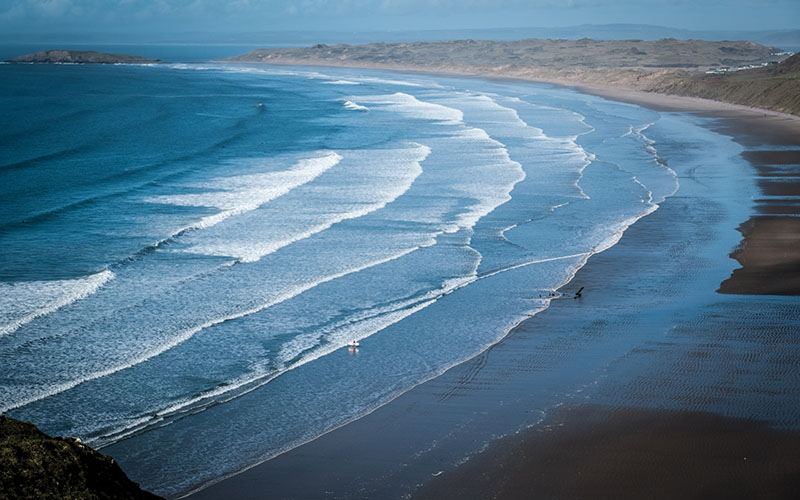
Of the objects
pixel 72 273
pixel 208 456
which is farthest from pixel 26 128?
pixel 208 456

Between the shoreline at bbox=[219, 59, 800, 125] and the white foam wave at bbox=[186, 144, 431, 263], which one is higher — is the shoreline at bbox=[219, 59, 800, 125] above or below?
above

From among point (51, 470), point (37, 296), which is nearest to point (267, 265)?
point (37, 296)

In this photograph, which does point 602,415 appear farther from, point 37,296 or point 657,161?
point 657,161

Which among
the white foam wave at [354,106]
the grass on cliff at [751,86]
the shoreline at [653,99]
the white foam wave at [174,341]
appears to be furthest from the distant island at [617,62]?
the white foam wave at [174,341]

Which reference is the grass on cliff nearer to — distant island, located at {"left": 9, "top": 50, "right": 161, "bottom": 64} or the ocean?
the ocean

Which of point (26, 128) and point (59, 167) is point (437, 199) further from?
point (26, 128)

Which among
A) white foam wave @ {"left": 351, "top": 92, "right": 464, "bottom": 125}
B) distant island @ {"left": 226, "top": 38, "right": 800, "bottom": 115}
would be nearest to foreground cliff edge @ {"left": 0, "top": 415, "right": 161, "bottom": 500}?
white foam wave @ {"left": 351, "top": 92, "right": 464, "bottom": 125}

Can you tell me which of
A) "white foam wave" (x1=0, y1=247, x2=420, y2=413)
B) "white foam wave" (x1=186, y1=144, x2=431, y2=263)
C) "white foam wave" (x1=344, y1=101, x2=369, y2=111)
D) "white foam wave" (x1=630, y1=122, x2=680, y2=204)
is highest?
"white foam wave" (x1=344, y1=101, x2=369, y2=111)

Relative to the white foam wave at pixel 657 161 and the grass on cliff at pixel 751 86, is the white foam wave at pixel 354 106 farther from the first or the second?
the grass on cliff at pixel 751 86
